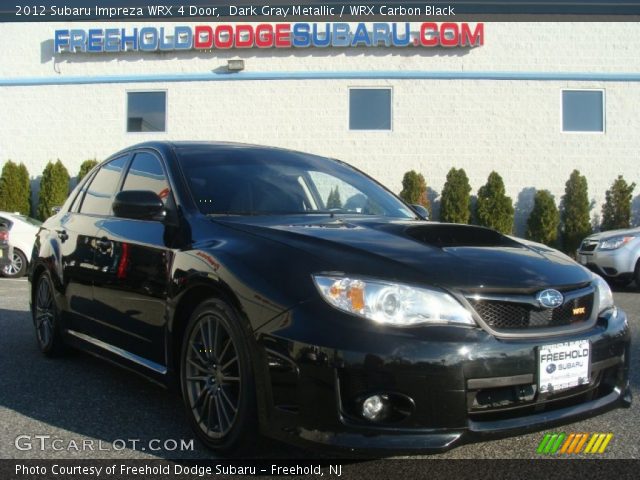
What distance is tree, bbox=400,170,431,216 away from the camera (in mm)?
16078

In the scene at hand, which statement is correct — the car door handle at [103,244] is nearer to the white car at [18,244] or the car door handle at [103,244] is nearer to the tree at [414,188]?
the white car at [18,244]

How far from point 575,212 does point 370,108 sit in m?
5.72

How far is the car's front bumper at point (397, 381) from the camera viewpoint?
8.04 ft

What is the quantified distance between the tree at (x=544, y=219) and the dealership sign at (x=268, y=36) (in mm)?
4235

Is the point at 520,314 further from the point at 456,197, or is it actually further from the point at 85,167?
the point at 85,167

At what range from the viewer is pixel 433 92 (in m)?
16.7

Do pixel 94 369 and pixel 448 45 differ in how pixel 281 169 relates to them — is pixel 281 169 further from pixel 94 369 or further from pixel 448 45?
pixel 448 45

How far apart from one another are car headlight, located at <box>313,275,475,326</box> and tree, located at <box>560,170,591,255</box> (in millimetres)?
14723

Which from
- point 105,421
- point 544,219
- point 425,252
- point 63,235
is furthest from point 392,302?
point 544,219

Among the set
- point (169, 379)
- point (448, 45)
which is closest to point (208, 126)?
point (448, 45)

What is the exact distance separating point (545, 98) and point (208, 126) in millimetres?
8691

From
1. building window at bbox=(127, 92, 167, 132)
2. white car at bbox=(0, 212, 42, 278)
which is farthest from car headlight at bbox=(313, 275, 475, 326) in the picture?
building window at bbox=(127, 92, 167, 132)

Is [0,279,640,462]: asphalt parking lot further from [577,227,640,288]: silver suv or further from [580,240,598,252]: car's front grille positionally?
[580,240,598,252]: car's front grille

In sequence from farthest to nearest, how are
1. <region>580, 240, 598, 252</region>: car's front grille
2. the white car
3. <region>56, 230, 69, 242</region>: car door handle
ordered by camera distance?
the white car, <region>580, 240, 598, 252</region>: car's front grille, <region>56, 230, 69, 242</region>: car door handle
